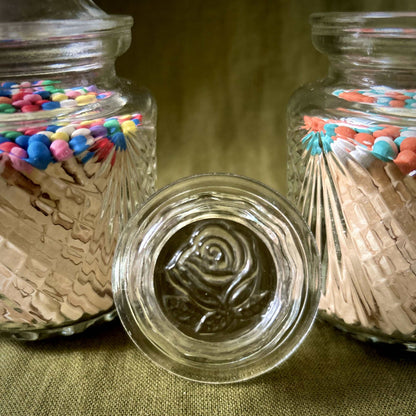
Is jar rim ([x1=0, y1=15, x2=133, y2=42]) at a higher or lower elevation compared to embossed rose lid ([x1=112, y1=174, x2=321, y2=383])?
higher

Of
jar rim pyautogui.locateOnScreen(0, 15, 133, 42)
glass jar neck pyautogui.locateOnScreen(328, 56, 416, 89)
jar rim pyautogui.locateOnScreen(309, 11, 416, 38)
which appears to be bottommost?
glass jar neck pyautogui.locateOnScreen(328, 56, 416, 89)

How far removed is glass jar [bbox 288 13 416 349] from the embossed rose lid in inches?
2.0

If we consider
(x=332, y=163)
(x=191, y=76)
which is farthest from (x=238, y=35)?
(x=332, y=163)

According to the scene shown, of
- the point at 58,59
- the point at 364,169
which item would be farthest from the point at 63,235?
the point at 364,169

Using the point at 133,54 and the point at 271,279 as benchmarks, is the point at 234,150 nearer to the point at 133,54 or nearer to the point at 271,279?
the point at 133,54

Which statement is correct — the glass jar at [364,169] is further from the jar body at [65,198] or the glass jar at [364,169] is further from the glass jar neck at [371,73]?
the jar body at [65,198]

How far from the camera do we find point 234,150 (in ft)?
2.40

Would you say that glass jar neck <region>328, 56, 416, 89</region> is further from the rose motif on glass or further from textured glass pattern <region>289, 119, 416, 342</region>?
the rose motif on glass

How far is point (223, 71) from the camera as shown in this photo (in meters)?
0.70

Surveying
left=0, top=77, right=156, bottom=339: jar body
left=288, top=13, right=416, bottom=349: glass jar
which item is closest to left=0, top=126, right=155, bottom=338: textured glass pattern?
left=0, top=77, right=156, bottom=339: jar body

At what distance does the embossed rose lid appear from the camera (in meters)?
0.43

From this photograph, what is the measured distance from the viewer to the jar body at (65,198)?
0.42 metres

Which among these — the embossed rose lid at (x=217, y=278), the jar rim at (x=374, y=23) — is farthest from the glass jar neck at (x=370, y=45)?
the embossed rose lid at (x=217, y=278)

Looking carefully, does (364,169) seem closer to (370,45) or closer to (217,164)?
(370,45)
